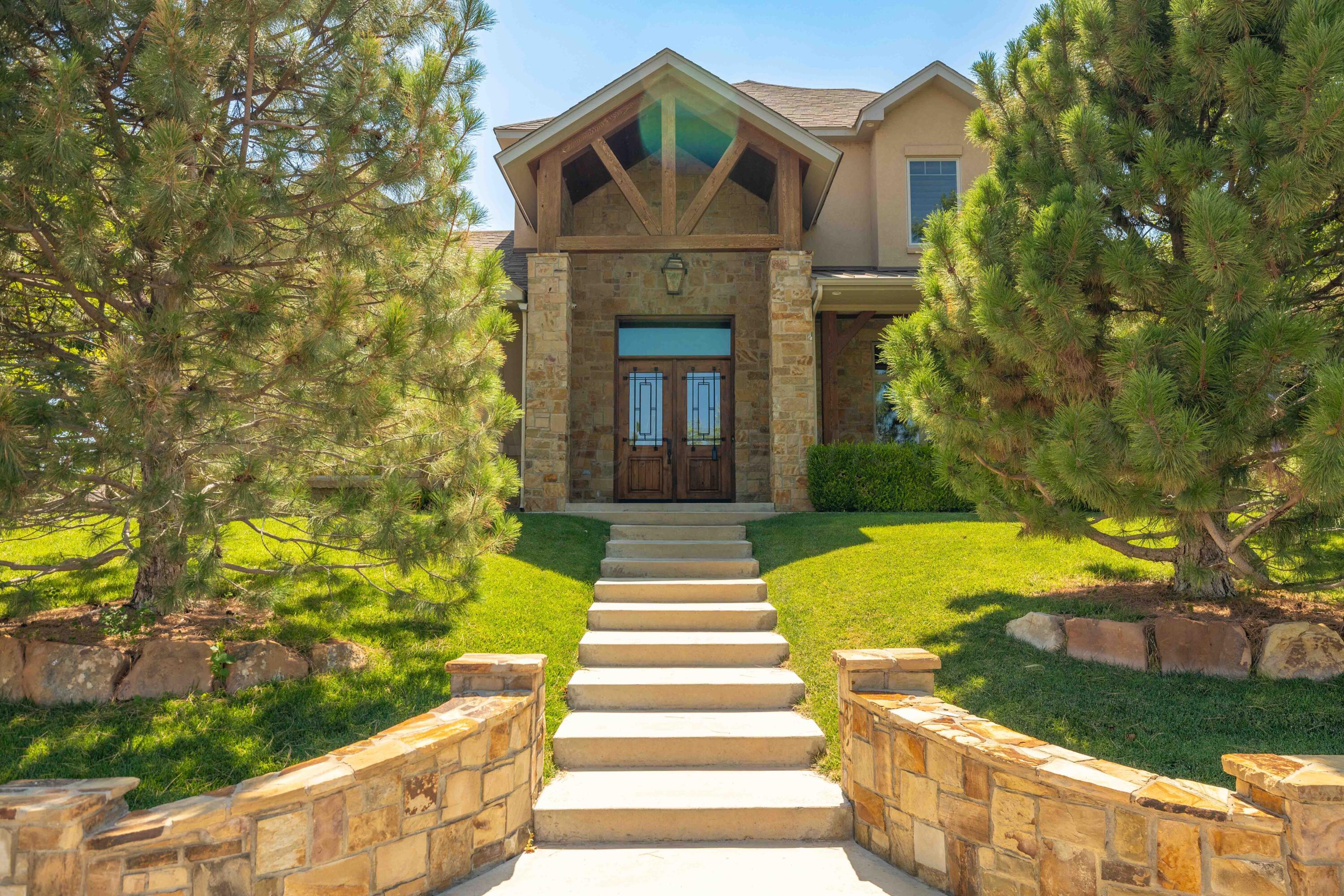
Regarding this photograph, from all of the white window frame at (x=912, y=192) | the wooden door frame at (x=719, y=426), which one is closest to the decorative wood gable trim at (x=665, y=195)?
the wooden door frame at (x=719, y=426)

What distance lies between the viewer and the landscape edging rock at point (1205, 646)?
4.25 metres

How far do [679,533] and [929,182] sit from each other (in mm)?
7513

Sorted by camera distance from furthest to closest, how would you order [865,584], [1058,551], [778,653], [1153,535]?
[1058,551]
[865,584]
[778,653]
[1153,535]

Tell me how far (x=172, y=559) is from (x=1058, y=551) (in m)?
6.39

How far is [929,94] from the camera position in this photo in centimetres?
1248

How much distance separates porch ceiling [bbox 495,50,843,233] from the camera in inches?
384

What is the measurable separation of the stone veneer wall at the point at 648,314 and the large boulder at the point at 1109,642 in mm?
6870

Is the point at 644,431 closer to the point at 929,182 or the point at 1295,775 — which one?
the point at 929,182

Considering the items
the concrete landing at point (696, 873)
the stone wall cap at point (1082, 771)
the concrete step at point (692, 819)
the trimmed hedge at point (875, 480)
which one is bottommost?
the concrete landing at point (696, 873)

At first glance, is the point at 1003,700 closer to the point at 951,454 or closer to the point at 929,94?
the point at 951,454

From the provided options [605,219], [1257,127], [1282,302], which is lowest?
[1282,302]

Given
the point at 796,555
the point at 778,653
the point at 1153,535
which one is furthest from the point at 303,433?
the point at 1153,535

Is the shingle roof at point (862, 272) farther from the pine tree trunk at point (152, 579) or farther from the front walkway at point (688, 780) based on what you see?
the pine tree trunk at point (152, 579)

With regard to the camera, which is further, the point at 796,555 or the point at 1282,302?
the point at 796,555
